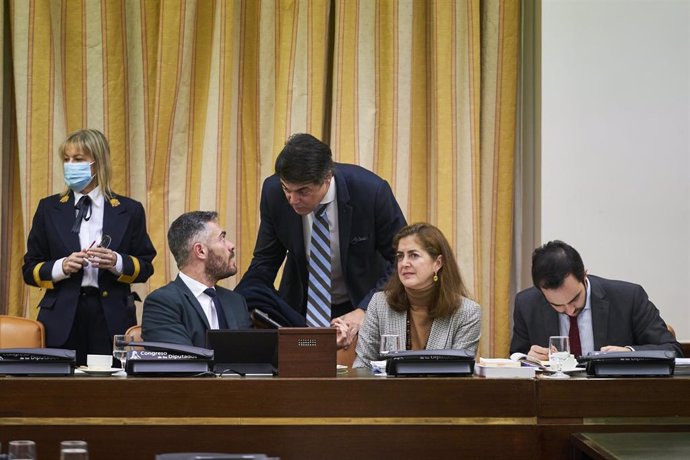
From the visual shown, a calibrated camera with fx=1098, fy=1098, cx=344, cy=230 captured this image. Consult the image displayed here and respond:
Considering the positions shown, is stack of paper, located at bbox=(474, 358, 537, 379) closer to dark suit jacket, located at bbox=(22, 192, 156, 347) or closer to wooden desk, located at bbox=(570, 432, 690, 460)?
wooden desk, located at bbox=(570, 432, 690, 460)

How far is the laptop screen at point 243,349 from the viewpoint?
3.02 meters

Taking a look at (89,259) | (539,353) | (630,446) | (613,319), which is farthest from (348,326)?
(630,446)

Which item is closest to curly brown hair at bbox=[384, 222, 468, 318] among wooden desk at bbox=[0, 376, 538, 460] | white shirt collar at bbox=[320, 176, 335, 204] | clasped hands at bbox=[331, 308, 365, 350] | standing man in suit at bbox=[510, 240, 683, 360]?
clasped hands at bbox=[331, 308, 365, 350]

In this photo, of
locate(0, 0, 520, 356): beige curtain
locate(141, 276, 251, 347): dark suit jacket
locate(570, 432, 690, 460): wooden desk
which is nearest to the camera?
locate(570, 432, 690, 460): wooden desk

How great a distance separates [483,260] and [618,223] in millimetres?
661

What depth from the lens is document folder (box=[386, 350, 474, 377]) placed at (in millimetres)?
2883

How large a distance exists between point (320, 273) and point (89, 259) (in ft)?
2.83

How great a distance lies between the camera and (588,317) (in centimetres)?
385

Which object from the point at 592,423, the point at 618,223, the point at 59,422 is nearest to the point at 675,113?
the point at 618,223

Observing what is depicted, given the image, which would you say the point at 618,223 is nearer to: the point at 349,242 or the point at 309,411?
the point at 349,242

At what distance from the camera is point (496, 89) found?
16.4 feet

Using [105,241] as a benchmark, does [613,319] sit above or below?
below

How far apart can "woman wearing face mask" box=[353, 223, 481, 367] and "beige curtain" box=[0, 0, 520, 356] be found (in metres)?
1.12

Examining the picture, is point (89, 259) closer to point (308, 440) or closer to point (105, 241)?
point (105, 241)
